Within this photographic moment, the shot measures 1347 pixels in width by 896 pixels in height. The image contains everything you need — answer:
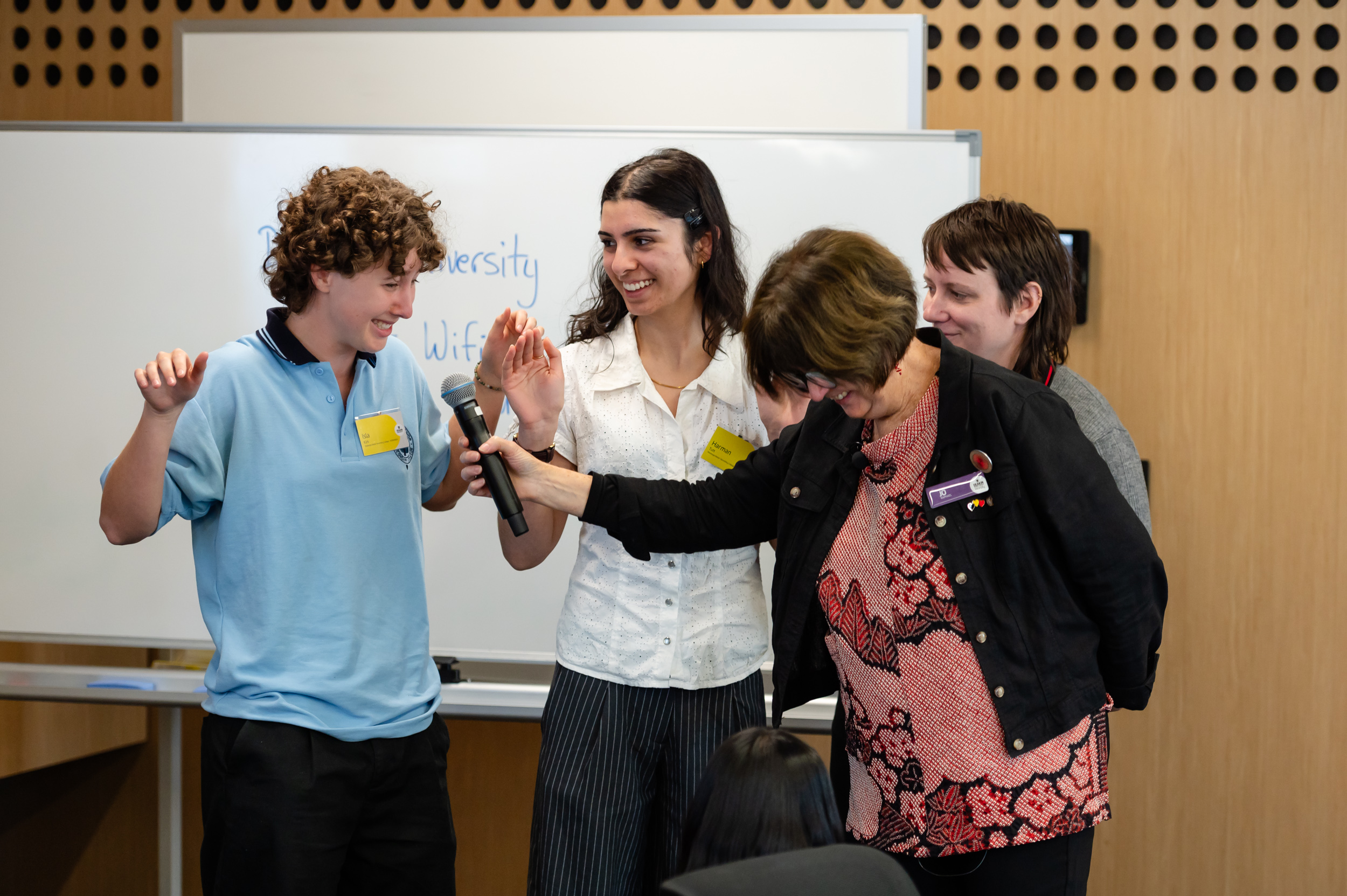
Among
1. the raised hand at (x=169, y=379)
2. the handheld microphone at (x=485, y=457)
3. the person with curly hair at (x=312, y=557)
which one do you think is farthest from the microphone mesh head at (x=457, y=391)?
the raised hand at (x=169, y=379)

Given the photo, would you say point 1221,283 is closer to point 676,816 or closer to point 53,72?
point 676,816

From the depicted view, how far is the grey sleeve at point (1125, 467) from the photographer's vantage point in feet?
4.90

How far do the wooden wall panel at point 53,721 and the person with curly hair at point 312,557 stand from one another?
55.4 inches

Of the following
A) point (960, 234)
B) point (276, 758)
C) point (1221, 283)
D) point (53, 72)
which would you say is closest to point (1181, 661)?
point (1221, 283)

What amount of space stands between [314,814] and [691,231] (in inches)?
43.3

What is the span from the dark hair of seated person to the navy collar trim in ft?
2.96

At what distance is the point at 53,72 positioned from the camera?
3186 millimetres

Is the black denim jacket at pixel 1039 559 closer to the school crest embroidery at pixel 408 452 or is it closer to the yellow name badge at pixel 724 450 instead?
the yellow name badge at pixel 724 450

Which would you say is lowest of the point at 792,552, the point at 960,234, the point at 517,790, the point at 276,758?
the point at 517,790

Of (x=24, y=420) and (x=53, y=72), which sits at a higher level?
(x=53, y=72)

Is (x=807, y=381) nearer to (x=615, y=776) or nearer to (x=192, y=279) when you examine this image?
(x=615, y=776)

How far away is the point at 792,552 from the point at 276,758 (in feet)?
2.68

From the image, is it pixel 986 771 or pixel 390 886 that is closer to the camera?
pixel 986 771

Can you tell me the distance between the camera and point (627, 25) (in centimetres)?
274
